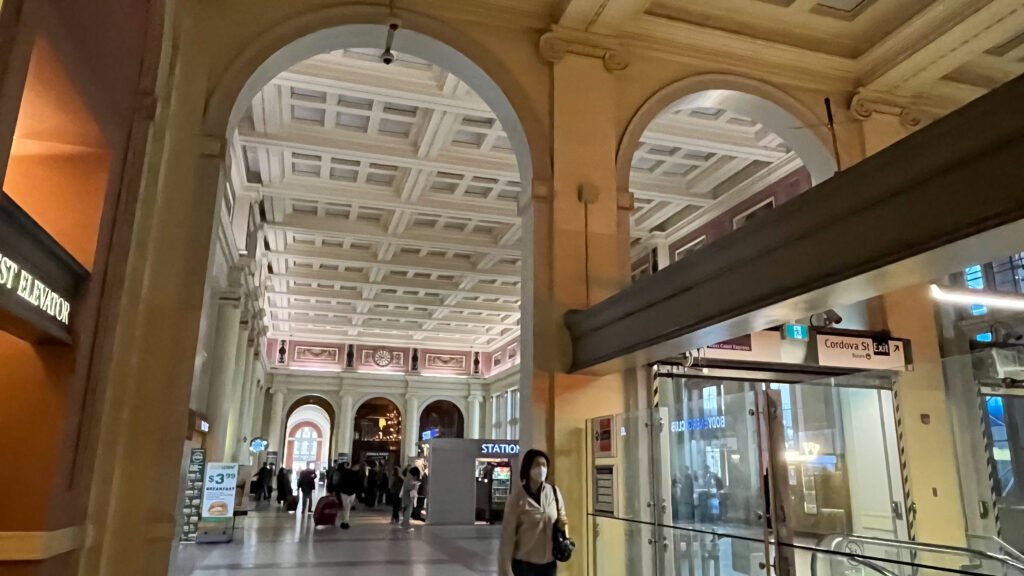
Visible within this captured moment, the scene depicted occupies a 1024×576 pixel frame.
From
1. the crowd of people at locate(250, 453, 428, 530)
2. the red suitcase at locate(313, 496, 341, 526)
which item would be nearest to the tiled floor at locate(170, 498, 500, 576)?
the red suitcase at locate(313, 496, 341, 526)

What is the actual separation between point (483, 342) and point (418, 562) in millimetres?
20893

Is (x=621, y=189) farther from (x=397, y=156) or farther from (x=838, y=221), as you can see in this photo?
(x=397, y=156)

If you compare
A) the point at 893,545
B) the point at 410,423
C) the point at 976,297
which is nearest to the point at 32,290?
the point at 893,545

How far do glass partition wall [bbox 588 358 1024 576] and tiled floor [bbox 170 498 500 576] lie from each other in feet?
10.9

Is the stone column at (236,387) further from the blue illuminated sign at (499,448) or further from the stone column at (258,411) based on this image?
the stone column at (258,411)

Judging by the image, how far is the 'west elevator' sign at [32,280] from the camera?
3.22 meters

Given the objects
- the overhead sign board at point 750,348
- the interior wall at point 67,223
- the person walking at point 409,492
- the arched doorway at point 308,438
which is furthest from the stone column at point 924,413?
the arched doorway at point 308,438

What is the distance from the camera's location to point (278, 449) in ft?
96.0

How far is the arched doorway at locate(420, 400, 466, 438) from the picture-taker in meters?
32.7

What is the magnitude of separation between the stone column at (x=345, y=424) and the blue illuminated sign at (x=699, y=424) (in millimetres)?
26229

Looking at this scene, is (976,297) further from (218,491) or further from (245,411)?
(245,411)

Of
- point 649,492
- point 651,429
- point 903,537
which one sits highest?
point 651,429

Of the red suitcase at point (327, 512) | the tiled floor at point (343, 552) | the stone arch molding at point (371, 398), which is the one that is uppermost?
the stone arch molding at point (371, 398)

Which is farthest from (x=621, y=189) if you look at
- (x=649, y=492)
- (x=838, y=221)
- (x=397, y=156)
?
(x=397, y=156)
